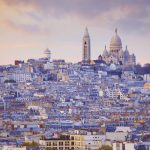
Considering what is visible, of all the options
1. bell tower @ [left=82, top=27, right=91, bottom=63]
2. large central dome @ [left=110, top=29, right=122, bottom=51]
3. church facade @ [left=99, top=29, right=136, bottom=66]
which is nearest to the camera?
→ bell tower @ [left=82, top=27, right=91, bottom=63]

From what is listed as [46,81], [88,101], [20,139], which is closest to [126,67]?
[46,81]

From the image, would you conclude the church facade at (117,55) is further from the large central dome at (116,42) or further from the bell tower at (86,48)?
the bell tower at (86,48)

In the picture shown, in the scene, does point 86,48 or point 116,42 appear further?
point 116,42

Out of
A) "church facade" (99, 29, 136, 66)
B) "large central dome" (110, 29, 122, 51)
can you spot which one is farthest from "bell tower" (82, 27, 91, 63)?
"large central dome" (110, 29, 122, 51)

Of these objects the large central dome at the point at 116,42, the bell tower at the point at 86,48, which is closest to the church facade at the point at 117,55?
the large central dome at the point at 116,42

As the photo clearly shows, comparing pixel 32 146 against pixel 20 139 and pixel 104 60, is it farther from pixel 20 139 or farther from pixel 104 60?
pixel 104 60

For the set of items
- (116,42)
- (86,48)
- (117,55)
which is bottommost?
(117,55)

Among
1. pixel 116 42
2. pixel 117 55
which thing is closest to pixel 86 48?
pixel 116 42

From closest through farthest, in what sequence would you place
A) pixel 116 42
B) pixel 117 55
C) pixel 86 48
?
pixel 86 48
pixel 116 42
pixel 117 55

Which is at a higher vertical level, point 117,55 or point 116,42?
point 116,42

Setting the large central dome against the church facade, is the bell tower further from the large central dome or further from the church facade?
the large central dome

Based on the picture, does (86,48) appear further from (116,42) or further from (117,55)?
(117,55)

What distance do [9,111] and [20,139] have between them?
16.9 metres

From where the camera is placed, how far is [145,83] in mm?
80375
